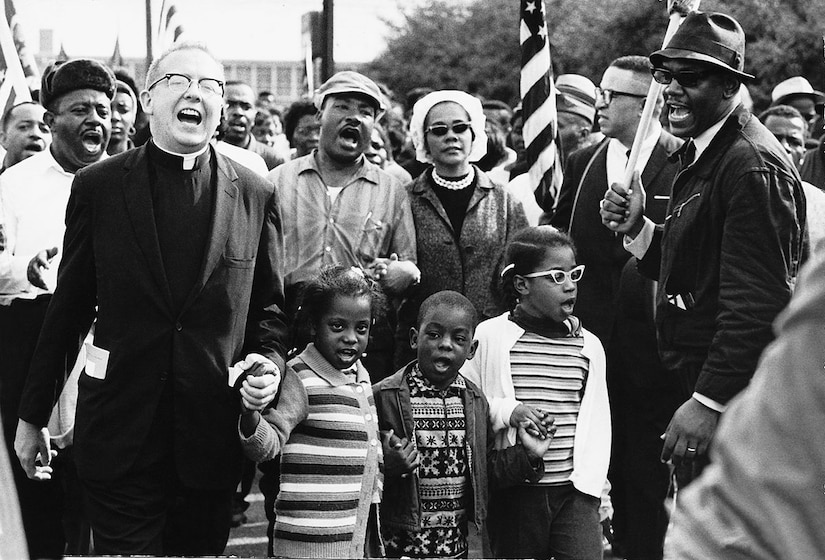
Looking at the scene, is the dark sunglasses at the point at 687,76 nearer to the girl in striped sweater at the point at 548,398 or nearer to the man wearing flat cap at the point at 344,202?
the girl in striped sweater at the point at 548,398

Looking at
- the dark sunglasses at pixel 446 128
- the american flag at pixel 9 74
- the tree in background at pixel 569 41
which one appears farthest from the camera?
the tree in background at pixel 569 41

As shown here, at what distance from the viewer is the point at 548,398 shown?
530 cm

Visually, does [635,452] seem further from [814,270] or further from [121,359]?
[814,270]

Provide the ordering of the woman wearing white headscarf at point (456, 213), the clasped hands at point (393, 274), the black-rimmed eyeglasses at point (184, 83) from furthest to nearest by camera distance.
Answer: the woman wearing white headscarf at point (456, 213)
the clasped hands at point (393, 274)
the black-rimmed eyeglasses at point (184, 83)

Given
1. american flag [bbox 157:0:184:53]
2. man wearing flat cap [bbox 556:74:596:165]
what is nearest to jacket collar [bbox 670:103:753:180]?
man wearing flat cap [bbox 556:74:596:165]

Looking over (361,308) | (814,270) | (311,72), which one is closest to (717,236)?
(361,308)

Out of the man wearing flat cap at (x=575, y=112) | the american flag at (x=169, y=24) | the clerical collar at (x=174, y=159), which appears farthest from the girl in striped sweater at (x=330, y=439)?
the man wearing flat cap at (x=575, y=112)

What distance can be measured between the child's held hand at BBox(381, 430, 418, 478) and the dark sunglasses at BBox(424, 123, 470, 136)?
73.3 inches

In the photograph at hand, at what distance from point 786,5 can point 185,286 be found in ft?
94.9

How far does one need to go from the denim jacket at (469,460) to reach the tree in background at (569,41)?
2260 cm

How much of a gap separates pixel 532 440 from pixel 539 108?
257 centimetres

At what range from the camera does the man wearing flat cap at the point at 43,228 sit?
5.31 metres

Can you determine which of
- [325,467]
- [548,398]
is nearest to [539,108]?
[548,398]

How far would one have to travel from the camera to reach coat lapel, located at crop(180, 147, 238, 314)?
439 centimetres
